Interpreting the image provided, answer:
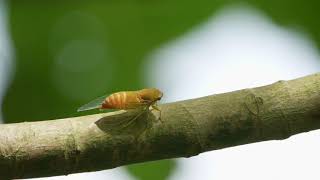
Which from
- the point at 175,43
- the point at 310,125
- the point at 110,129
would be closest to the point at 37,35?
the point at 175,43

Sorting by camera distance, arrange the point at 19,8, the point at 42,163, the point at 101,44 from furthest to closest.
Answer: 1. the point at 101,44
2. the point at 19,8
3. the point at 42,163

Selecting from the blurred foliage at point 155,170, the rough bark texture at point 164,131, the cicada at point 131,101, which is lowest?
the blurred foliage at point 155,170

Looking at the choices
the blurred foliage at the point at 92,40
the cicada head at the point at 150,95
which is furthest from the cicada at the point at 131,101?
the blurred foliage at the point at 92,40


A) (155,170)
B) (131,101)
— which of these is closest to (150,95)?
(131,101)

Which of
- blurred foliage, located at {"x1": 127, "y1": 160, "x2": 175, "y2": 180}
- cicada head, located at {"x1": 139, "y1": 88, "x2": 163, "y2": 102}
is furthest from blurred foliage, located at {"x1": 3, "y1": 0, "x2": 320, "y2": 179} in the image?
cicada head, located at {"x1": 139, "y1": 88, "x2": 163, "y2": 102}

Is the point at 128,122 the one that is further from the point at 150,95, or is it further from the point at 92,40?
the point at 92,40

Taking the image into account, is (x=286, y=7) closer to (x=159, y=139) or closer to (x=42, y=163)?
(x=159, y=139)

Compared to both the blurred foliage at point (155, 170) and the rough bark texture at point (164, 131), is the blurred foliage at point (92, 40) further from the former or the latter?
the rough bark texture at point (164, 131)
